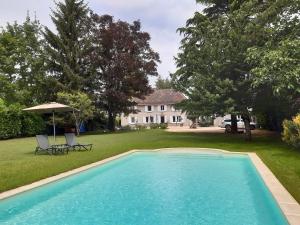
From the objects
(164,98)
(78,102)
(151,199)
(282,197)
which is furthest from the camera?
(164,98)

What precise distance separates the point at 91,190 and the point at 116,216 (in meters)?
2.90

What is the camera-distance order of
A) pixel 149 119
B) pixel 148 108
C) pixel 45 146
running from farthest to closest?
pixel 148 108, pixel 149 119, pixel 45 146

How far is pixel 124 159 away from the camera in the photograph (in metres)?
17.0

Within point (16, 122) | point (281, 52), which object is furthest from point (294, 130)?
point (16, 122)

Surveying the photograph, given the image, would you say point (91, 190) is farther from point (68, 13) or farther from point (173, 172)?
point (68, 13)

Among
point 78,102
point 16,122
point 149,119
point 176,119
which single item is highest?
point 78,102

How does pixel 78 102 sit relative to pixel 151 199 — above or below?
above

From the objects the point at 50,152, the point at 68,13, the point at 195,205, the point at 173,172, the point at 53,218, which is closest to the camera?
the point at 53,218

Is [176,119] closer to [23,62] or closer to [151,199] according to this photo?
[23,62]

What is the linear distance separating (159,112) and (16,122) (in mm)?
42504

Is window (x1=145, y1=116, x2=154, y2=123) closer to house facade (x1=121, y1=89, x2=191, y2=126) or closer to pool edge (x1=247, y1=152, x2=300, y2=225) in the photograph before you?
house facade (x1=121, y1=89, x2=191, y2=126)

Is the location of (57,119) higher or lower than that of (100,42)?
lower

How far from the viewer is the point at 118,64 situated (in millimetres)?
42344

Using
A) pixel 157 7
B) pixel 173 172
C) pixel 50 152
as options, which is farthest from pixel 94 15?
pixel 173 172
